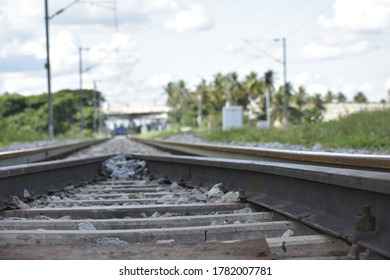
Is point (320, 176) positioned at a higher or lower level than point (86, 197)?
higher

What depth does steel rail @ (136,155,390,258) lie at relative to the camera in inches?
139

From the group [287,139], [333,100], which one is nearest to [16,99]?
[333,100]

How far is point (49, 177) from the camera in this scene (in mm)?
8250

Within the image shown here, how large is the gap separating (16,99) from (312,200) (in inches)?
5239

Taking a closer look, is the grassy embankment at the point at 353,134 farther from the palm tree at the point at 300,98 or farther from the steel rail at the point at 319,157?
the palm tree at the point at 300,98

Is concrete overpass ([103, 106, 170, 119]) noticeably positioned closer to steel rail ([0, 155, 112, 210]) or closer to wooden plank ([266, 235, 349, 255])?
steel rail ([0, 155, 112, 210])

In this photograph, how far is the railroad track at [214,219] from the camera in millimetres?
3578

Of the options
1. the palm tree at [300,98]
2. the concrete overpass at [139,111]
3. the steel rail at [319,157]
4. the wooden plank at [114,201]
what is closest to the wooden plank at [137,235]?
the steel rail at [319,157]

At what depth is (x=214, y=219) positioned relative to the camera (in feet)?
16.8

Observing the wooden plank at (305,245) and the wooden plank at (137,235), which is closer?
the wooden plank at (305,245)

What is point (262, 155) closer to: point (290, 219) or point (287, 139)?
point (290, 219)

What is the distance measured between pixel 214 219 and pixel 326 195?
1.02 metres

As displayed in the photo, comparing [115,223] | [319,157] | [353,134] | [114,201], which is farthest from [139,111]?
[115,223]

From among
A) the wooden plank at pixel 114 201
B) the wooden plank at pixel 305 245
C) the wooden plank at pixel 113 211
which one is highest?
the wooden plank at pixel 305 245
